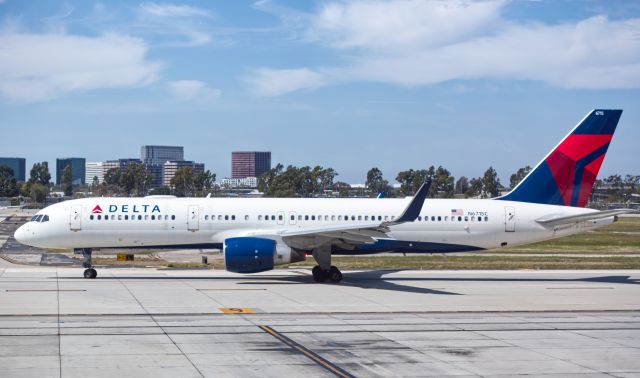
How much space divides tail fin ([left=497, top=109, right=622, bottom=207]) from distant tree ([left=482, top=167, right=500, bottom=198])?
422 feet

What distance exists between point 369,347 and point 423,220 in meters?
16.2

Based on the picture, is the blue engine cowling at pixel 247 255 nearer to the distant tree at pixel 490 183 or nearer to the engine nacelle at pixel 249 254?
the engine nacelle at pixel 249 254

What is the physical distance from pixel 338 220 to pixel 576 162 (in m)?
10.6

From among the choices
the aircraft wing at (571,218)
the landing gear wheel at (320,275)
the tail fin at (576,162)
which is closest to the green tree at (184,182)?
the landing gear wheel at (320,275)

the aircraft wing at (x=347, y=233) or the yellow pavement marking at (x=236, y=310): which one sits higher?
the aircraft wing at (x=347, y=233)

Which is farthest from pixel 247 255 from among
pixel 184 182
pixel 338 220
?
pixel 184 182

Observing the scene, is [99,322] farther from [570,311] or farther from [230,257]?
[570,311]

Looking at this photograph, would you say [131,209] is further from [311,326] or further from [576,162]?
[576,162]

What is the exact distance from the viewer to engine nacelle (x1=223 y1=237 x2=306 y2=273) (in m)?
30.2

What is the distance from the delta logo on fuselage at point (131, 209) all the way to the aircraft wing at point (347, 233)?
16.0 feet

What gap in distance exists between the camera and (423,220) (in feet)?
111

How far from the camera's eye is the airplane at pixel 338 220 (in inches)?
1282

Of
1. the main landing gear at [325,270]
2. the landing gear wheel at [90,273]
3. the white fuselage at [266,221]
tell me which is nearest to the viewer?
the main landing gear at [325,270]

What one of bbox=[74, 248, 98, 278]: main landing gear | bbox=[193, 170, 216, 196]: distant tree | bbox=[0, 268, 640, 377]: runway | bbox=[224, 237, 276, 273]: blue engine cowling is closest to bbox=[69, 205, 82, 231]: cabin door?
bbox=[74, 248, 98, 278]: main landing gear
